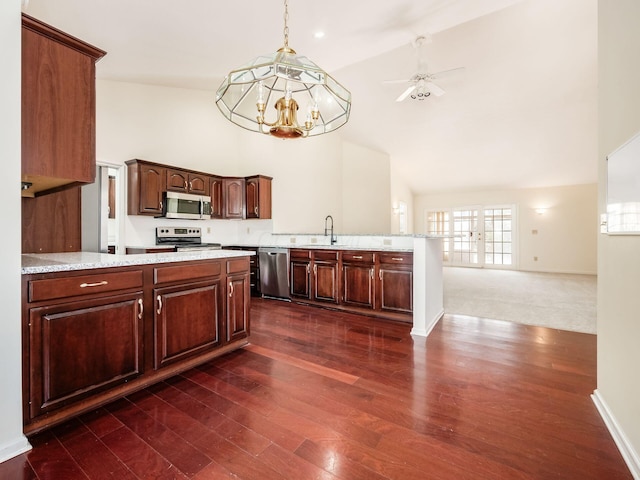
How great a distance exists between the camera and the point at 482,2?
298 centimetres

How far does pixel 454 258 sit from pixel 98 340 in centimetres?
976

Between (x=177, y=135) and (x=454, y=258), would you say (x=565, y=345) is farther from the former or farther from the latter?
(x=454, y=258)

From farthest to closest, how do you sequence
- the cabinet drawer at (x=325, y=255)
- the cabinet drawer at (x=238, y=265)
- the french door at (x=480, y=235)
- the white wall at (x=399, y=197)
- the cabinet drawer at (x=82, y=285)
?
the french door at (x=480, y=235) → the white wall at (x=399, y=197) → the cabinet drawer at (x=325, y=255) → the cabinet drawer at (x=238, y=265) → the cabinet drawer at (x=82, y=285)

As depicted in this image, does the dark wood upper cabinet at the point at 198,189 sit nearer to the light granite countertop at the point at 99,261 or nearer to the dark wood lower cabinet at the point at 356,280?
the dark wood lower cabinet at the point at 356,280

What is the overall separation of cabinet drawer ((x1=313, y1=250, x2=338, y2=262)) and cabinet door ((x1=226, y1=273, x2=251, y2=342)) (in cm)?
164

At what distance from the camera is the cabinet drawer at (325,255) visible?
159 inches

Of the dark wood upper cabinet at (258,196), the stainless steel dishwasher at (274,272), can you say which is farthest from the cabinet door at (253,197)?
the stainless steel dishwasher at (274,272)

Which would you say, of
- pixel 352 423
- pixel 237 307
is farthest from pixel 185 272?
pixel 352 423

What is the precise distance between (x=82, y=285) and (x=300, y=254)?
298 cm

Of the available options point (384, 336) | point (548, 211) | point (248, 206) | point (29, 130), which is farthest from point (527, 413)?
point (548, 211)

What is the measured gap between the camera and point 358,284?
3822 mm

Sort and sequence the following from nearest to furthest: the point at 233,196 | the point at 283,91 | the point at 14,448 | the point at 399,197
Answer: the point at 14,448
the point at 283,91
the point at 233,196
the point at 399,197

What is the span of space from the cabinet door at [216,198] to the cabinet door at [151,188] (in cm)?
91

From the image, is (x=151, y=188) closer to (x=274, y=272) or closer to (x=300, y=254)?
(x=274, y=272)
